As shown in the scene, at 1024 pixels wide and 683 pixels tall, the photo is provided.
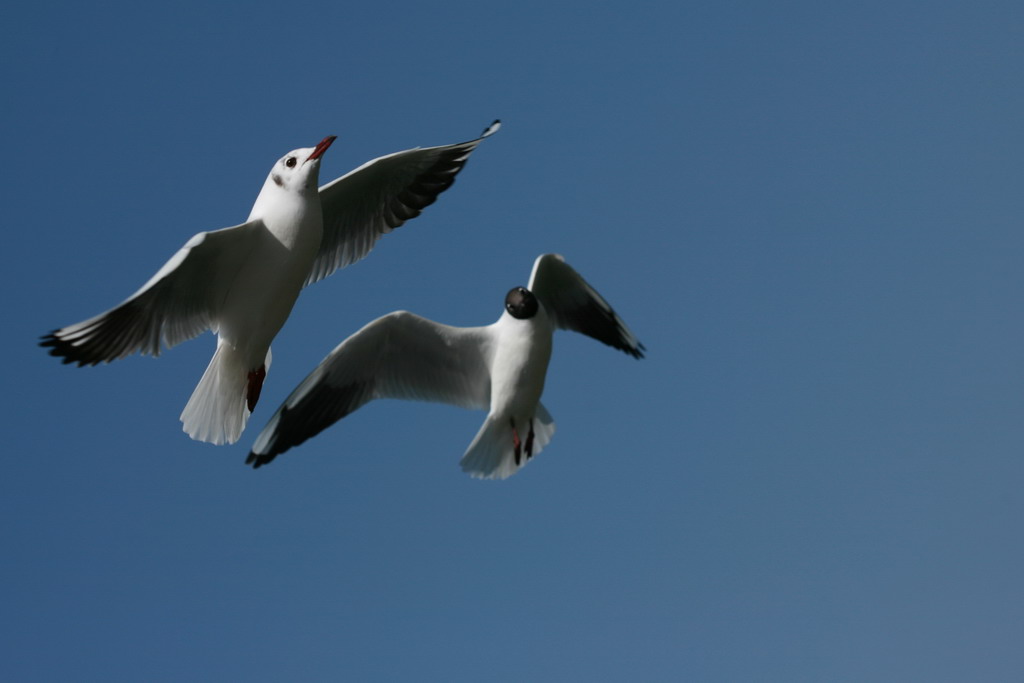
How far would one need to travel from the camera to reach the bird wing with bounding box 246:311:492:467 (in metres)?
8.30

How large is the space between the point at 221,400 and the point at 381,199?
1511 millimetres

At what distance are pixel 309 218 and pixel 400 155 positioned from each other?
0.86 m

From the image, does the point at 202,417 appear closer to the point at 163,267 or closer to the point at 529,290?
the point at 163,267

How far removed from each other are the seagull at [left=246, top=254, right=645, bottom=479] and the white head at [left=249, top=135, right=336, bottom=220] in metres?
0.90

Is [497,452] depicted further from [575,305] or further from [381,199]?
[381,199]

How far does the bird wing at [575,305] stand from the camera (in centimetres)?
855

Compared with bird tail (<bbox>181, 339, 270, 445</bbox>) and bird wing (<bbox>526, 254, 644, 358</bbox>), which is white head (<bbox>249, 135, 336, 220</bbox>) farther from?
bird wing (<bbox>526, 254, 644, 358</bbox>)

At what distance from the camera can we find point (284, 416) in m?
8.32

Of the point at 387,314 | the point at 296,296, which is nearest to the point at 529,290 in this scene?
the point at 387,314

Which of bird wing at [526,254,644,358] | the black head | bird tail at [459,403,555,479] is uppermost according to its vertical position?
bird wing at [526,254,644,358]

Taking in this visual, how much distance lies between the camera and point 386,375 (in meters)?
8.52

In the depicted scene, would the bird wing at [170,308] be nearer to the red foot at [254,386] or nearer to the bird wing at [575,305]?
the red foot at [254,386]

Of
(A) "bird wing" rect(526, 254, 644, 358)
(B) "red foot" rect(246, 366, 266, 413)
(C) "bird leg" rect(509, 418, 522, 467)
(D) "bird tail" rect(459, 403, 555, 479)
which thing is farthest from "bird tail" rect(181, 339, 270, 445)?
(A) "bird wing" rect(526, 254, 644, 358)

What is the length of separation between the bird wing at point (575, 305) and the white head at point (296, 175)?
1404 mm
